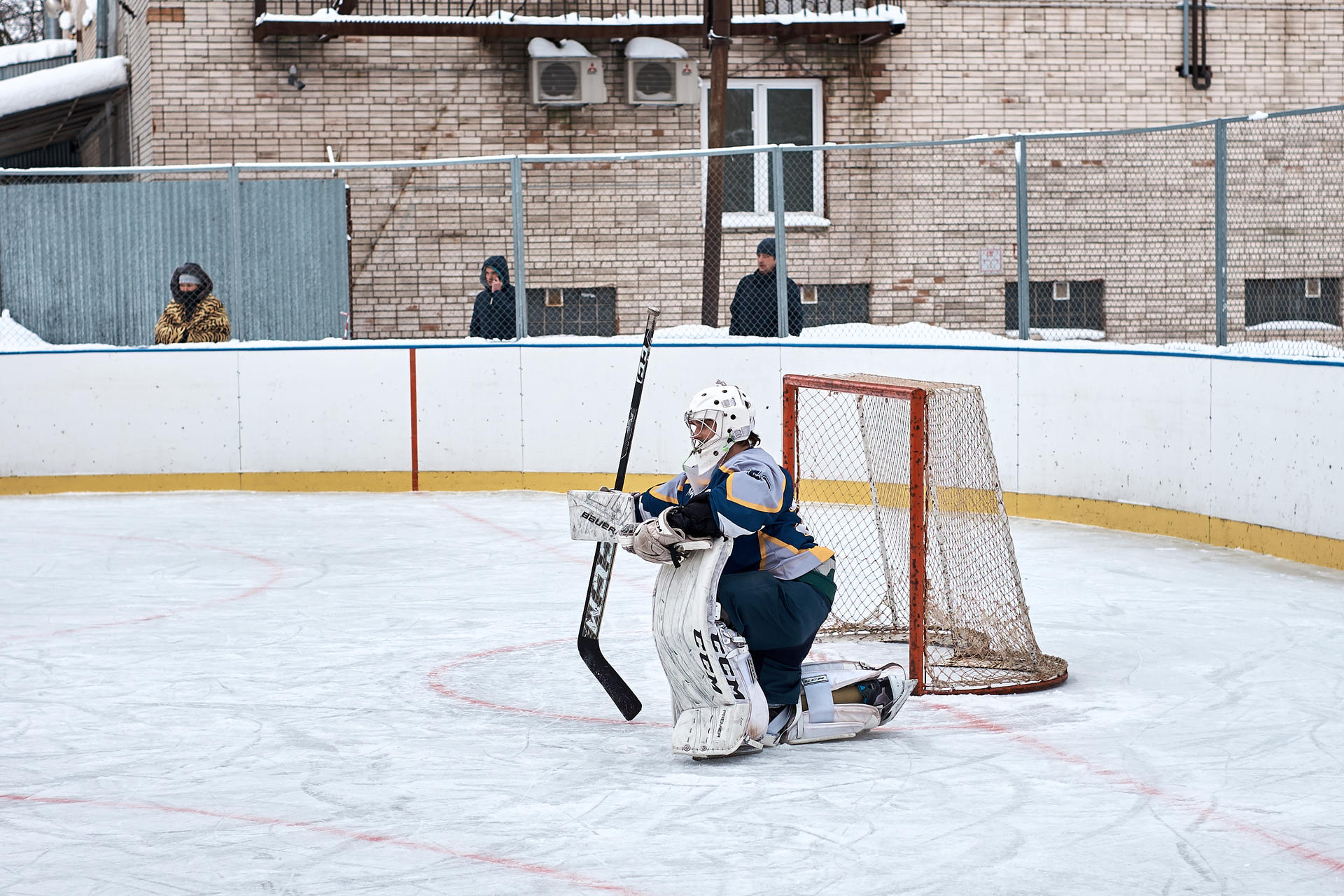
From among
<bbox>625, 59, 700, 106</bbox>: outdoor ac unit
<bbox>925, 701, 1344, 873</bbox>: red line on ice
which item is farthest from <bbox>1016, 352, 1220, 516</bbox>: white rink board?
<bbox>625, 59, 700, 106</bbox>: outdoor ac unit

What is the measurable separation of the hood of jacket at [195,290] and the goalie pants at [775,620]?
8.18 metres

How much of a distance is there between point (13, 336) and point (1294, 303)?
8.92 metres

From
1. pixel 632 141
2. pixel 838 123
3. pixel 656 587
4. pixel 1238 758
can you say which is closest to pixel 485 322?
pixel 632 141

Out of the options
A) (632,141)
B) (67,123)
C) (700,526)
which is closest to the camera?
(700,526)

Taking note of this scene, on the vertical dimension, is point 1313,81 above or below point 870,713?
above

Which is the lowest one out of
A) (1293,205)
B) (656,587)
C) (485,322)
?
(656,587)

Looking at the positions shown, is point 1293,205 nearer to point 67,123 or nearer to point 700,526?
point 700,526

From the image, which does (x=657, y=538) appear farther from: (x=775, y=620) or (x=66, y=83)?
(x=66, y=83)

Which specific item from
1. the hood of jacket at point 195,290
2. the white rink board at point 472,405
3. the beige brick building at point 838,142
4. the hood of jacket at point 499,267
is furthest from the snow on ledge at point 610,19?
the white rink board at point 472,405

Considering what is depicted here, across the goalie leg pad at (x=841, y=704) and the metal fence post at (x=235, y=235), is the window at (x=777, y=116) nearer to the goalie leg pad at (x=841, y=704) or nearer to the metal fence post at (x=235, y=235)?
the metal fence post at (x=235, y=235)

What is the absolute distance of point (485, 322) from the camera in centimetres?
1247

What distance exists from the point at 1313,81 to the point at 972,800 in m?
15.7

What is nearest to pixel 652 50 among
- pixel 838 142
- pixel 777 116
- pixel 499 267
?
pixel 777 116

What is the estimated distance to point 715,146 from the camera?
16406 millimetres
